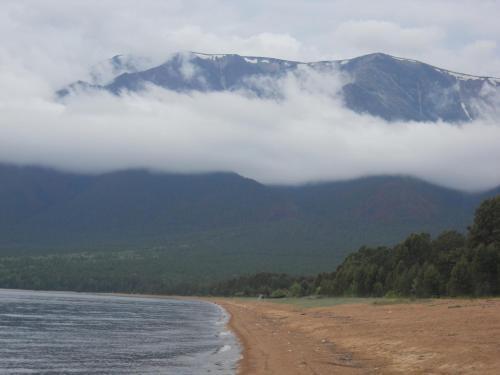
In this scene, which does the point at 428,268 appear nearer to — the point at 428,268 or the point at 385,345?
the point at 428,268

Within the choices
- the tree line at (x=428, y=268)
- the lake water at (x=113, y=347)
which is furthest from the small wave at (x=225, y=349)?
the tree line at (x=428, y=268)

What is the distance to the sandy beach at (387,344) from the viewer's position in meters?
35.4

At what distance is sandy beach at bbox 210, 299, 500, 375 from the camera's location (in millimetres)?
35438

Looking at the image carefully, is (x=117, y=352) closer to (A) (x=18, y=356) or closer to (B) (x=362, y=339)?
(A) (x=18, y=356)

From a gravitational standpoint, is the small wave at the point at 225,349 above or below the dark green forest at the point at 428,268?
below

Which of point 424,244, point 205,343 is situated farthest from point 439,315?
point 424,244

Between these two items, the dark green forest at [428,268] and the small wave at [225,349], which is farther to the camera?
the dark green forest at [428,268]

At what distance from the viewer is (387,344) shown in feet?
145

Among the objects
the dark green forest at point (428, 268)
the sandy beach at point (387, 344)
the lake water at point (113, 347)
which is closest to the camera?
the sandy beach at point (387, 344)

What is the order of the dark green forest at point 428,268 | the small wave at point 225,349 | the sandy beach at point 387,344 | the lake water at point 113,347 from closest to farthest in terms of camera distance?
1. the sandy beach at point 387,344
2. the lake water at point 113,347
3. the small wave at point 225,349
4. the dark green forest at point 428,268

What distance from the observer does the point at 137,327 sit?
248ft

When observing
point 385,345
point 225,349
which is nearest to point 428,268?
point 225,349

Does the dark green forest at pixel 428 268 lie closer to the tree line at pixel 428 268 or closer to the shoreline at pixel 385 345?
the tree line at pixel 428 268

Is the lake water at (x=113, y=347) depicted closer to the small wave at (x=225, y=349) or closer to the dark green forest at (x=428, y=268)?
the small wave at (x=225, y=349)
